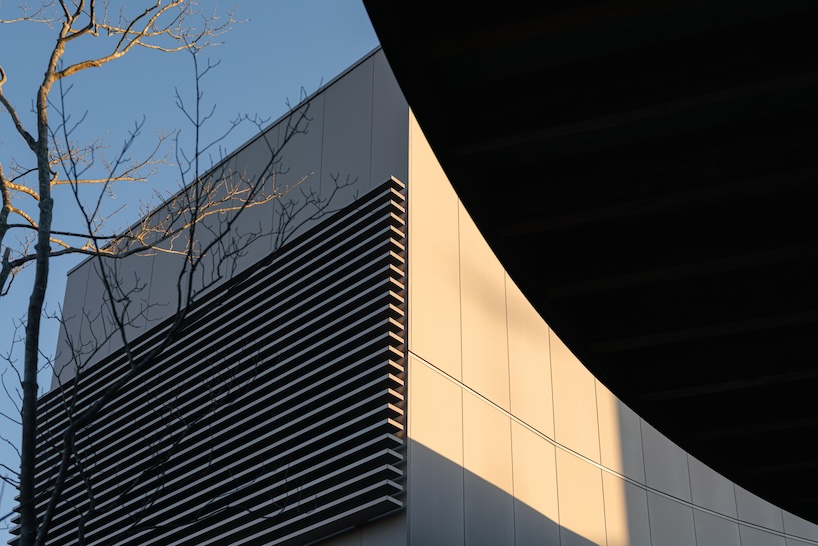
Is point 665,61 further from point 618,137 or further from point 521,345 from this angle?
point 521,345

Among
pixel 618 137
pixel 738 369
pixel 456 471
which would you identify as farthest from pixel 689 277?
pixel 456 471

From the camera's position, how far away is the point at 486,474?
10.8 metres


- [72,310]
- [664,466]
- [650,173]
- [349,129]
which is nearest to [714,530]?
[664,466]

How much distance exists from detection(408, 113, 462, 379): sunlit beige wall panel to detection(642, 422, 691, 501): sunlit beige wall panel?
4.34 m

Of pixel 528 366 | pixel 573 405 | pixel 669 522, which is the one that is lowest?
pixel 669 522

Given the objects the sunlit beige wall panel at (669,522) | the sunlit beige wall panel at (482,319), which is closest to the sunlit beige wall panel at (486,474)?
A: the sunlit beige wall panel at (482,319)

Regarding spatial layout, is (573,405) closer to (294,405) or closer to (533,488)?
(533,488)

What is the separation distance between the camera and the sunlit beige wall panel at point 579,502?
39.2 ft

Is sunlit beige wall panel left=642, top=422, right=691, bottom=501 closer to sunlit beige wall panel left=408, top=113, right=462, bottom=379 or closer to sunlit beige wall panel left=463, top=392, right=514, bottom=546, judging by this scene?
sunlit beige wall panel left=463, top=392, right=514, bottom=546

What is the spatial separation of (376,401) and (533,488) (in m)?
2.54

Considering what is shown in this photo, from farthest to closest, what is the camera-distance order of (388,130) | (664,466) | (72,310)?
(72,310) → (664,466) → (388,130)

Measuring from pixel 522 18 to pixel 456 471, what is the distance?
7603 millimetres

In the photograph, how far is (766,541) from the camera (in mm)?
16188

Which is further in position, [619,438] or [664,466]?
[664,466]
